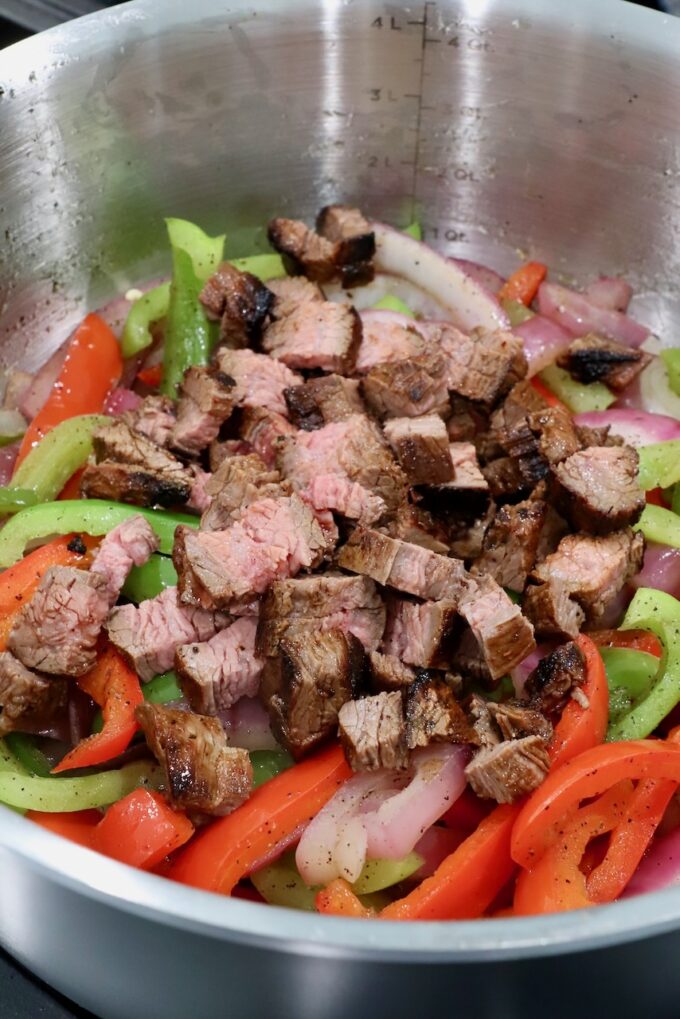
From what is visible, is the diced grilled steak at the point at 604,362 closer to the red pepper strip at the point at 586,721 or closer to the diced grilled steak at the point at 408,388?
the diced grilled steak at the point at 408,388

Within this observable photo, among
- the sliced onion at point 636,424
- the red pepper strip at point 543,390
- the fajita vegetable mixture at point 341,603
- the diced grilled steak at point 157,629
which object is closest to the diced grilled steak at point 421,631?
the fajita vegetable mixture at point 341,603

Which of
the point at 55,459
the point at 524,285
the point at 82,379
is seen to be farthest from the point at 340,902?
the point at 524,285

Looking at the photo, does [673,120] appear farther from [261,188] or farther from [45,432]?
[45,432]

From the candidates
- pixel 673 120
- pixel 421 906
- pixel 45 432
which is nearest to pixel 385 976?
pixel 421 906

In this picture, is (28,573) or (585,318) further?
(585,318)

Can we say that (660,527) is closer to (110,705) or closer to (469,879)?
(469,879)

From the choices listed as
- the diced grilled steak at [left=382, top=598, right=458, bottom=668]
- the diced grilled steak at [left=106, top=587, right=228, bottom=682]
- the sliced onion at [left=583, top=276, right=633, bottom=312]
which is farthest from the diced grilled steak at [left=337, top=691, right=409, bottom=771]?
the sliced onion at [left=583, top=276, right=633, bottom=312]
